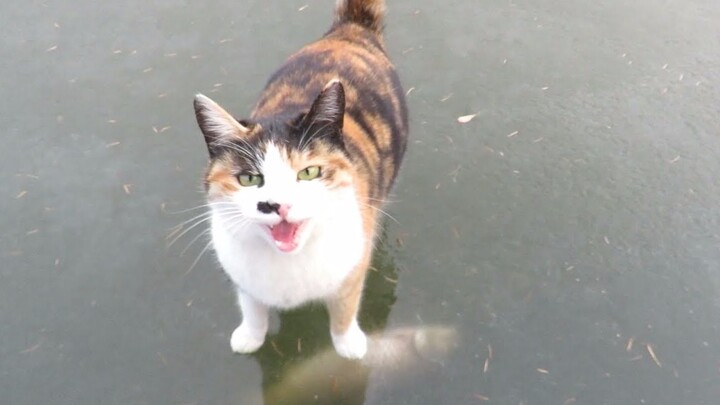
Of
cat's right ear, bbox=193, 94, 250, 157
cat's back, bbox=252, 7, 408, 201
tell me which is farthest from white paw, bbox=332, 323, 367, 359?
cat's right ear, bbox=193, 94, 250, 157

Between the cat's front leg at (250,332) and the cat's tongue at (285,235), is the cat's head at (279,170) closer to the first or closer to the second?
the cat's tongue at (285,235)

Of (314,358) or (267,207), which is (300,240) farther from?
(314,358)

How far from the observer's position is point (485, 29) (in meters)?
3.37

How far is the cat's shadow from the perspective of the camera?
200 centimetres

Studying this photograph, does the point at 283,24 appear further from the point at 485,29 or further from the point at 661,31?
the point at 661,31

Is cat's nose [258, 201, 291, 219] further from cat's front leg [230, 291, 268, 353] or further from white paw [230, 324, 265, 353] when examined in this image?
white paw [230, 324, 265, 353]

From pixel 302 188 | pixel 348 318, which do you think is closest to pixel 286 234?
pixel 302 188

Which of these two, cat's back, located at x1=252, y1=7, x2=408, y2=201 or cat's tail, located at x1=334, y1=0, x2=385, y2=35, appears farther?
cat's tail, located at x1=334, y1=0, x2=385, y2=35

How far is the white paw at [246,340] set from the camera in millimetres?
2062

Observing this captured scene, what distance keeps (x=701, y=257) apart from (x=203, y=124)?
1.85m

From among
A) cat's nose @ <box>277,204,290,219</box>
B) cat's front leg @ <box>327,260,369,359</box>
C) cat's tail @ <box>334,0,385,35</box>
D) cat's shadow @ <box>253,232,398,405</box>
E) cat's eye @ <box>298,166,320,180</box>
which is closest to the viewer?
cat's nose @ <box>277,204,290,219</box>

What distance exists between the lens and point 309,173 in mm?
1571

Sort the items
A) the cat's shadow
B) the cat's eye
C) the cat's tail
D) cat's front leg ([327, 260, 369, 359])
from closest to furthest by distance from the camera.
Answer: the cat's eye < cat's front leg ([327, 260, 369, 359]) < the cat's shadow < the cat's tail

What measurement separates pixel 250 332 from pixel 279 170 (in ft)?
2.48
